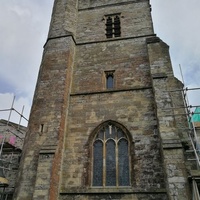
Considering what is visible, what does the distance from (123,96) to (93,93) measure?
54.5 inches

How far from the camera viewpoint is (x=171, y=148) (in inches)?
303

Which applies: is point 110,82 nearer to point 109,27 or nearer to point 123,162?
point 123,162

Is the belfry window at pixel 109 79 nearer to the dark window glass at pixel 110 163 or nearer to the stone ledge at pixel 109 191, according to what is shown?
the dark window glass at pixel 110 163

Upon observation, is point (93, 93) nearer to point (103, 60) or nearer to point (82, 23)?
point (103, 60)

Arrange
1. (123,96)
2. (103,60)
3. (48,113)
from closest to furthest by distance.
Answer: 1. (48,113)
2. (123,96)
3. (103,60)

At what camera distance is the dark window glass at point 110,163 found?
27.8ft

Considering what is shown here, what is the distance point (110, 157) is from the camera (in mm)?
8977

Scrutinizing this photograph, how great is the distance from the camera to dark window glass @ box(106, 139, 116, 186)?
8477 millimetres

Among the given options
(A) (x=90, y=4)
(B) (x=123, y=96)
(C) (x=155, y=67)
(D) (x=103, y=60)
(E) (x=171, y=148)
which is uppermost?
(A) (x=90, y=4)

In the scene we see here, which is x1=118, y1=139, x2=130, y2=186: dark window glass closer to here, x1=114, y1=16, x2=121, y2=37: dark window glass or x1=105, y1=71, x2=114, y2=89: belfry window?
x1=105, y1=71, x2=114, y2=89: belfry window

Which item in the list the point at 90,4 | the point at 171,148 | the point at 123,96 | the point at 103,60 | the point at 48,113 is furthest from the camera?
the point at 90,4

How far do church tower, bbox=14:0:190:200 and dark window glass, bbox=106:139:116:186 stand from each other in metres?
0.04

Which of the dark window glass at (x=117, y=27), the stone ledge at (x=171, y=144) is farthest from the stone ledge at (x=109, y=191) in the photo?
the dark window glass at (x=117, y=27)

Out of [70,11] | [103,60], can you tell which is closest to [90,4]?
[70,11]
